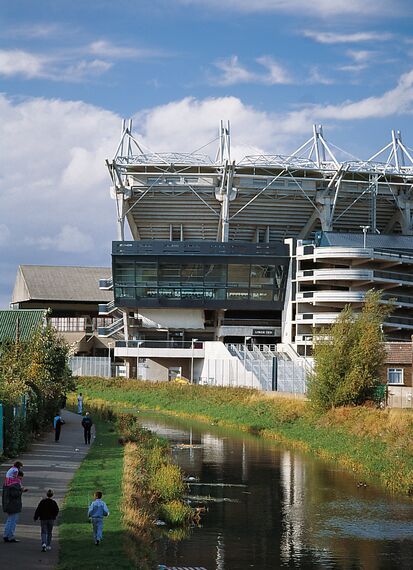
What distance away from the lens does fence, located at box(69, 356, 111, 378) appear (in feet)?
394

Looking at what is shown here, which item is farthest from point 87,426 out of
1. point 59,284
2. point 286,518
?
point 59,284

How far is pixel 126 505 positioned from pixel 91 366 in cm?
9191

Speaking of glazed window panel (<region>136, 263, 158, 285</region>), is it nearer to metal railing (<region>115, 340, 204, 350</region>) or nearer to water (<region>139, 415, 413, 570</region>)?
metal railing (<region>115, 340, 204, 350</region>)

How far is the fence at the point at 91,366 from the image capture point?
120 m

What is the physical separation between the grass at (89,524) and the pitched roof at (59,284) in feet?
369

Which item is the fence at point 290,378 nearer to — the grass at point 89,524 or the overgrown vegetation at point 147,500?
the overgrown vegetation at point 147,500

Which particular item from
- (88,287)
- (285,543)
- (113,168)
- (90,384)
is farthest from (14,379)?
(88,287)

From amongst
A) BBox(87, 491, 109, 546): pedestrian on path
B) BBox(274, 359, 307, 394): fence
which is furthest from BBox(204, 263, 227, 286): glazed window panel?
BBox(87, 491, 109, 546): pedestrian on path

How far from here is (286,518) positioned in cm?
3388

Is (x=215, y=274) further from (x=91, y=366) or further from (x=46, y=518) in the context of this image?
(x=46, y=518)

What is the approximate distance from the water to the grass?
1952 mm

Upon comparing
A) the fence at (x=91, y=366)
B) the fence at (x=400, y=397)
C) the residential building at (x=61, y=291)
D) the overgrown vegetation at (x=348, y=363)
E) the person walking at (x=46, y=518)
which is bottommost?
the person walking at (x=46, y=518)

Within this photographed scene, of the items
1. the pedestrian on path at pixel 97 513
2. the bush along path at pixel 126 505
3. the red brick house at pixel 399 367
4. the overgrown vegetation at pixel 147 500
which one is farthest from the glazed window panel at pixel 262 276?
the pedestrian on path at pixel 97 513

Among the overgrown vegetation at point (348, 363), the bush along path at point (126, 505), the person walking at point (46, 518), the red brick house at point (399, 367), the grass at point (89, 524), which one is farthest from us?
the red brick house at point (399, 367)
